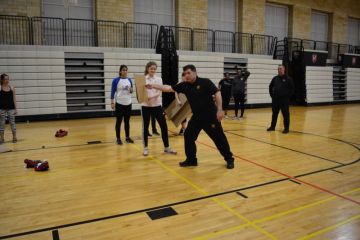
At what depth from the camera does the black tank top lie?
647 cm

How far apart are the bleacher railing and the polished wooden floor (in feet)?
19.2

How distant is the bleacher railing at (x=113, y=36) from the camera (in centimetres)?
1081

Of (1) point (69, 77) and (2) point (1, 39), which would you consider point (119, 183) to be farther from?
(2) point (1, 39)

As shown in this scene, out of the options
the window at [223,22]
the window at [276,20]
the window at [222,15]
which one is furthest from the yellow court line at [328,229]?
the window at [276,20]

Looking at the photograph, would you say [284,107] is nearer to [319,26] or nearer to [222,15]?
[222,15]

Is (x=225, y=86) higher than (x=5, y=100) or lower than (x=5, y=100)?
higher

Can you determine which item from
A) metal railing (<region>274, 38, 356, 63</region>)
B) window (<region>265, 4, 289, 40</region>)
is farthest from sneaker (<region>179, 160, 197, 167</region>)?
window (<region>265, 4, 289, 40</region>)

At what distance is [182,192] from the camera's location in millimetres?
3711

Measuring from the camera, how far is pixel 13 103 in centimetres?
662

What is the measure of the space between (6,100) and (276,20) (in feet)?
47.6

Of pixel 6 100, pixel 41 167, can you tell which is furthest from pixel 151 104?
pixel 6 100

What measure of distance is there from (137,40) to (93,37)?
1865mm

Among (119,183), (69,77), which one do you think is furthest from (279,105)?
(69,77)

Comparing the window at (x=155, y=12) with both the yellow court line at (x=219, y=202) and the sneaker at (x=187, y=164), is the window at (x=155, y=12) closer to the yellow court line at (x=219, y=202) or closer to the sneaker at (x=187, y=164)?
the yellow court line at (x=219, y=202)
